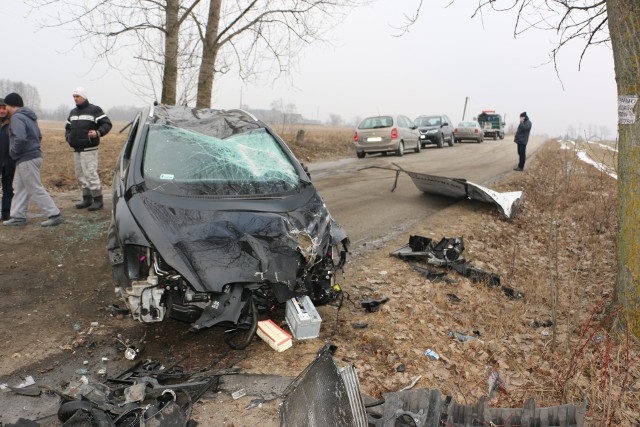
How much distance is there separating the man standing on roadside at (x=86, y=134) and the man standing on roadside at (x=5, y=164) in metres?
0.83

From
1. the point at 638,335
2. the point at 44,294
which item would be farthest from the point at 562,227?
the point at 44,294

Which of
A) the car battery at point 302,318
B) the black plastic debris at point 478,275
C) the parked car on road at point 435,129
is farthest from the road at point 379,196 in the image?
the parked car on road at point 435,129

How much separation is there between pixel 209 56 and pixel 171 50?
3.19 feet

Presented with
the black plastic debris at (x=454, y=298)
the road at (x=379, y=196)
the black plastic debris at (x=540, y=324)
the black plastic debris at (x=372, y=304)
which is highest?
the road at (x=379, y=196)

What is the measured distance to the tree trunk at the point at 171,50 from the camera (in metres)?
11.2

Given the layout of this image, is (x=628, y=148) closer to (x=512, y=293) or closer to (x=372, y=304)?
(x=512, y=293)

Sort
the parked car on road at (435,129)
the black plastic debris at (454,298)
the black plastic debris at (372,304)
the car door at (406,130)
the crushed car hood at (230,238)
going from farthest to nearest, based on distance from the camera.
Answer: the parked car on road at (435,129) < the car door at (406,130) < the black plastic debris at (454,298) < the black plastic debris at (372,304) < the crushed car hood at (230,238)

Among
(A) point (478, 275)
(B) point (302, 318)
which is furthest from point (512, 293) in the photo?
(B) point (302, 318)

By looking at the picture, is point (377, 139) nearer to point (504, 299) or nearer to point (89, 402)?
point (504, 299)

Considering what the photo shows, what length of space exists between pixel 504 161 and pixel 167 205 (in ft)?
56.4

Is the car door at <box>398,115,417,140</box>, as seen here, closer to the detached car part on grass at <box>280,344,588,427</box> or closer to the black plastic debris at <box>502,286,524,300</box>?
the black plastic debris at <box>502,286,524,300</box>

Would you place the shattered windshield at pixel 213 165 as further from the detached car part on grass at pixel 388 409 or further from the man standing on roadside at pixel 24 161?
the man standing on roadside at pixel 24 161

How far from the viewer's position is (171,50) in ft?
36.9

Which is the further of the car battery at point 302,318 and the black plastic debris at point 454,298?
A: the black plastic debris at point 454,298
